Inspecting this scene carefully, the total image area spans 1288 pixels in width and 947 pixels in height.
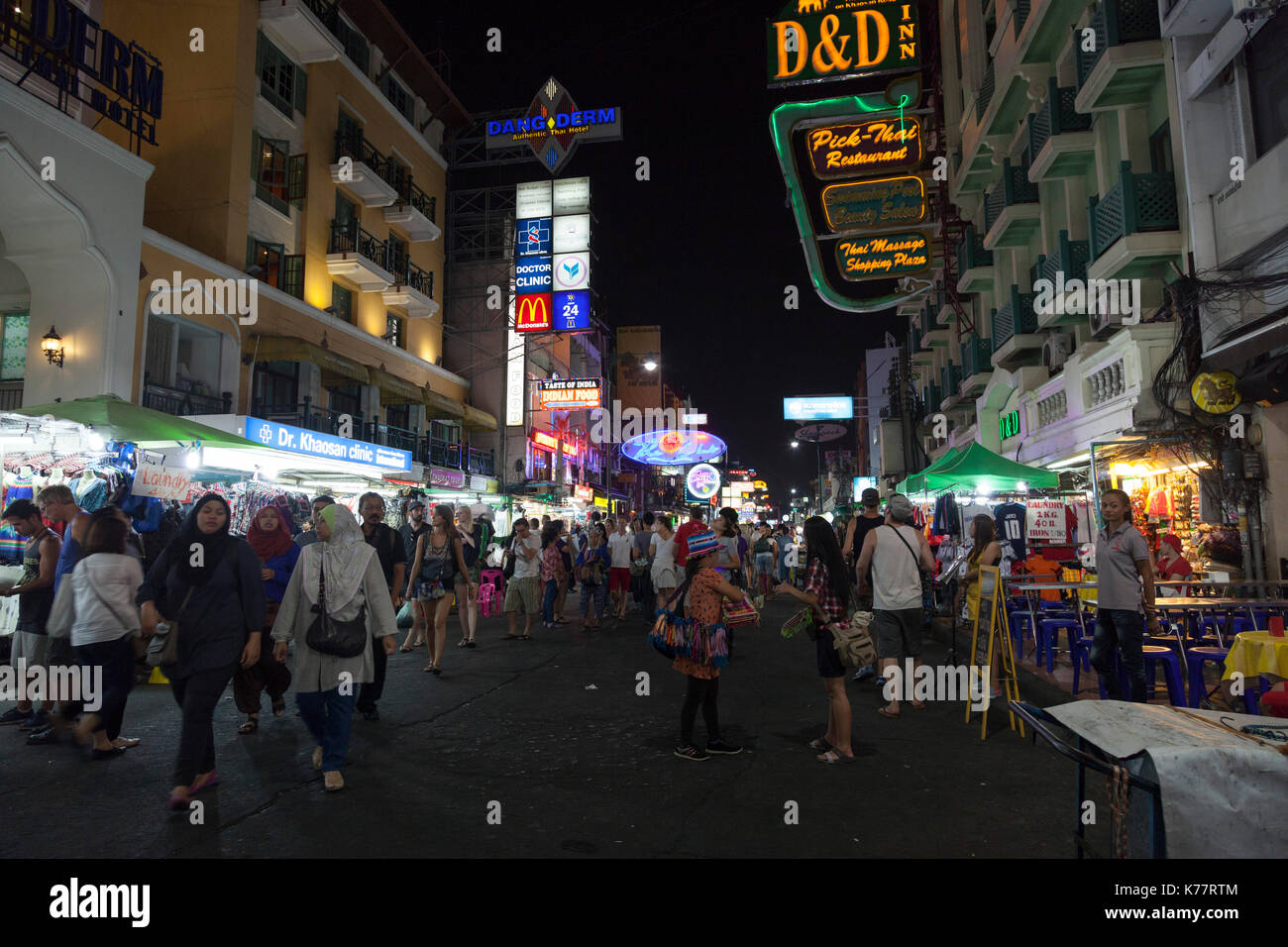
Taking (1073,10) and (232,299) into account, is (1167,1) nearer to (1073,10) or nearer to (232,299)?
(1073,10)

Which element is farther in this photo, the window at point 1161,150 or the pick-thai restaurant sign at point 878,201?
the pick-thai restaurant sign at point 878,201

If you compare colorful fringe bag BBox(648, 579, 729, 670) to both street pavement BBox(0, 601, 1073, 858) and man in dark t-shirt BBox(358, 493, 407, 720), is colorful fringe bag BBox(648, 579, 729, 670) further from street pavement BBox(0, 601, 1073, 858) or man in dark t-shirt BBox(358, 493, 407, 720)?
man in dark t-shirt BBox(358, 493, 407, 720)

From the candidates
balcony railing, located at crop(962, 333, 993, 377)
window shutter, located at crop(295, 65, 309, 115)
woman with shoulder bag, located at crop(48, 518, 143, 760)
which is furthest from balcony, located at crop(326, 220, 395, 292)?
woman with shoulder bag, located at crop(48, 518, 143, 760)

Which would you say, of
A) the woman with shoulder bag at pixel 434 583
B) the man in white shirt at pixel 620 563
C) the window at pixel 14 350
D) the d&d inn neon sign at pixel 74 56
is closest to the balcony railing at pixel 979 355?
the man in white shirt at pixel 620 563

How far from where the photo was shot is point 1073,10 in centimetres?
1387

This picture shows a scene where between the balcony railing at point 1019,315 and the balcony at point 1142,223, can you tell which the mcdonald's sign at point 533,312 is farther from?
the balcony at point 1142,223

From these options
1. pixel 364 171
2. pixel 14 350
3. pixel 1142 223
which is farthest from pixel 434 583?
pixel 364 171

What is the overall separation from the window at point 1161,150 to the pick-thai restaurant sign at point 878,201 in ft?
17.3

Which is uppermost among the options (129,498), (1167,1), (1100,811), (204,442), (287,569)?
(1167,1)

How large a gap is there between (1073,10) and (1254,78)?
17.9 feet

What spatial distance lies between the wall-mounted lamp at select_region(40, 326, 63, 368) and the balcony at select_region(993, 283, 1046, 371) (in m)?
18.8

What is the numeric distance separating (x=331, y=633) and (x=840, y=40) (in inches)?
604

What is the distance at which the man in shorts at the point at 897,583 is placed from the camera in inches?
274
